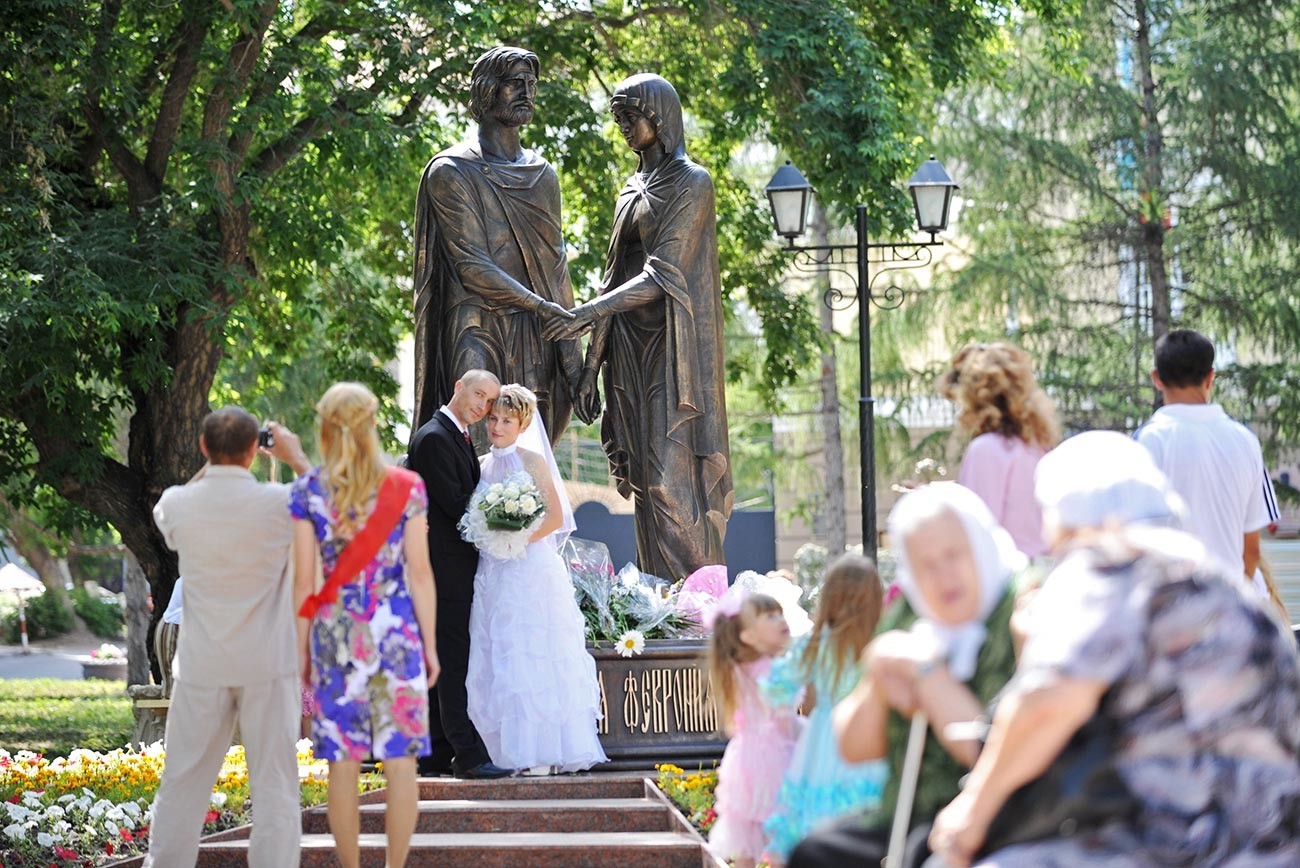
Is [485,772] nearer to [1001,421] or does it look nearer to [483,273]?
[483,273]

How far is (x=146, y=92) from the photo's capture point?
18.1m

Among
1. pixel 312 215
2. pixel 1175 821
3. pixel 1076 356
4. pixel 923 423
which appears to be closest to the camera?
pixel 1175 821

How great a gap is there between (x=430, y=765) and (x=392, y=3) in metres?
10.1

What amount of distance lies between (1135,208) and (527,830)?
2154 centimetres

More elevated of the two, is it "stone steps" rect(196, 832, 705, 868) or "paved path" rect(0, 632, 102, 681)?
"stone steps" rect(196, 832, 705, 868)

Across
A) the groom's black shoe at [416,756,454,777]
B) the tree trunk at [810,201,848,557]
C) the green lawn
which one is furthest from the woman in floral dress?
the tree trunk at [810,201,848,557]

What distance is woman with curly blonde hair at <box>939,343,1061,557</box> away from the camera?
18.1 ft

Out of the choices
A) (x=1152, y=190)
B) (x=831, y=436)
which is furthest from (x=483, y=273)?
(x=831, y=436)

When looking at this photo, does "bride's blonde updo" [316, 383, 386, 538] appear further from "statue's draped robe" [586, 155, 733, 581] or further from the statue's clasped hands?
"statue's draped robe" [586, 155, 733, 581]

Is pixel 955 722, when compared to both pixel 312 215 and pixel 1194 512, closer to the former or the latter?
pixel 1194 512

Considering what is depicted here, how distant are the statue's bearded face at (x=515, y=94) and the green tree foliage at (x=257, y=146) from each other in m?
5.73

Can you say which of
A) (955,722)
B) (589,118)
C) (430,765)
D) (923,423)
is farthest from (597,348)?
(923,423)

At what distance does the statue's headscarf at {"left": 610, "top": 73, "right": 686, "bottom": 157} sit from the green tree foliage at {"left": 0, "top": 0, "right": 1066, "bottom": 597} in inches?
241

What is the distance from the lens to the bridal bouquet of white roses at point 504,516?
316 inches
